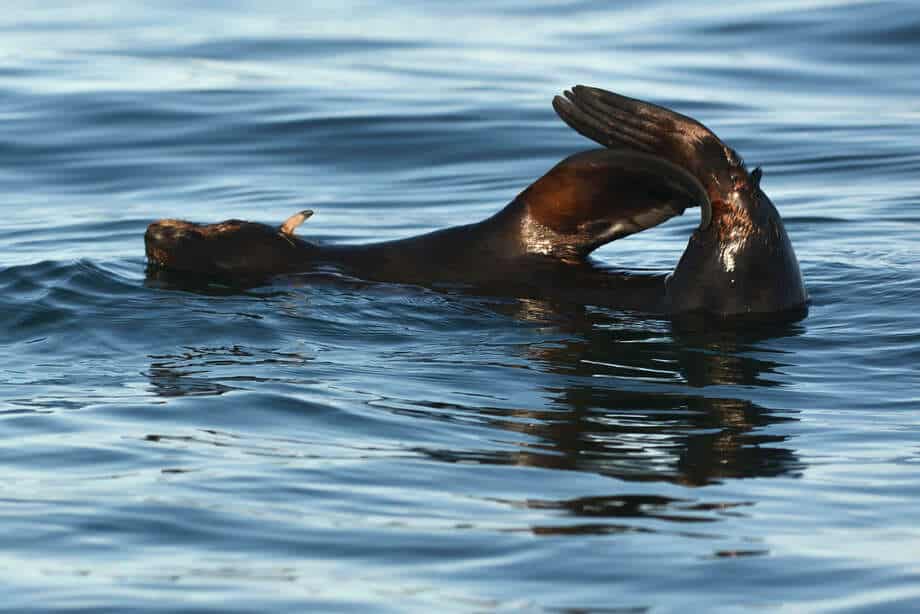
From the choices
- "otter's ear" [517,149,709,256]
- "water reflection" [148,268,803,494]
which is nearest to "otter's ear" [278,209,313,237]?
"water reflection" [148,268,803,494]

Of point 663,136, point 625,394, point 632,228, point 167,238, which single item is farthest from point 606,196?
point 167,238

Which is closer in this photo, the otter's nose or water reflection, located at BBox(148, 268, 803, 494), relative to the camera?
water reflection, located at BBox(148, 268, 803, 494)

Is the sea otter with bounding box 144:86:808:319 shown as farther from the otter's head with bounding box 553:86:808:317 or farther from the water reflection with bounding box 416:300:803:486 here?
the water reflection with bounding box 416:300:803:486

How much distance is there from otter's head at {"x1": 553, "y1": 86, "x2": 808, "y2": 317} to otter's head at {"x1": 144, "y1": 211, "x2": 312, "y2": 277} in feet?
5.07

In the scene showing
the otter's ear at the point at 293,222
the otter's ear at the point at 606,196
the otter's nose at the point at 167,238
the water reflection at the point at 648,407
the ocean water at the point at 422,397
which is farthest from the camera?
the otter's nose at the point at 167,238

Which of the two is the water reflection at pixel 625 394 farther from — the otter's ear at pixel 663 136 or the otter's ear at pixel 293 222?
the otter's ear at pixel 293 222

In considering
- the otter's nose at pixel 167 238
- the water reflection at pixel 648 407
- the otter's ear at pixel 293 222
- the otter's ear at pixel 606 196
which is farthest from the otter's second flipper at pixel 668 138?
the otter's nose at pixel 167 238

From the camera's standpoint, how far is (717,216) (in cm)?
671

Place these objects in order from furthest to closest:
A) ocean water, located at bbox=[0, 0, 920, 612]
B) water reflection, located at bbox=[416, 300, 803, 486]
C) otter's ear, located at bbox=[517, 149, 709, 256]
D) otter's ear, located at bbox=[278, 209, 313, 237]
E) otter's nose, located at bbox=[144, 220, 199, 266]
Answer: otter's nose, located at bbox=[144, 220, 199, 266] → otter's ear, located at bbox=[278, 209, 313, 237] → otter's ear, located at bbox=[517, 149, 709, 256] → water reflection, located at bbox=[416, 300, 803, 486] → ocean water, located at bbox=[0, 0, 920, 612]

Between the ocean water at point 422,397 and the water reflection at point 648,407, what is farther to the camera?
the water reflection at point 648,407

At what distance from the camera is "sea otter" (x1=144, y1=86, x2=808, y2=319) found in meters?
6.68

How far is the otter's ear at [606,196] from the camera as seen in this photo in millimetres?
6605

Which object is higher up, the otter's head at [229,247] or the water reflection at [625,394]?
the otter's head at [229,247]

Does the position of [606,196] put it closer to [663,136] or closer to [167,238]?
[663,136]
